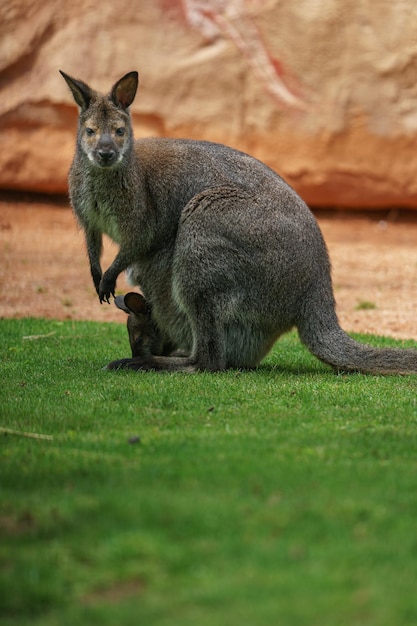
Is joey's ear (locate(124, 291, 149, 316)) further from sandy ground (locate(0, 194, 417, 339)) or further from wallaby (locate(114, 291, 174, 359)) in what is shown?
sandy ground (locate(0, 194, 417, 339))

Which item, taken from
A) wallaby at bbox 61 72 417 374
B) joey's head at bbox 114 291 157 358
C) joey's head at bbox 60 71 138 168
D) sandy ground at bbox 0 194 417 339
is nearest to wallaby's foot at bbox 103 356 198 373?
wallaby at bbox 61 72 417 374

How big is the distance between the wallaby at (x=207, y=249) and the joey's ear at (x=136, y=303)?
0.23 ft

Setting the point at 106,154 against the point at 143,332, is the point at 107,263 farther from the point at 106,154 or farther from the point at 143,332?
the point at 106,154

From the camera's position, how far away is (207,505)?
378 centimetres

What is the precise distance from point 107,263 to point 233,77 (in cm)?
291

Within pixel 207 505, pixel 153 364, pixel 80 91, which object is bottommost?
pixel 153 364

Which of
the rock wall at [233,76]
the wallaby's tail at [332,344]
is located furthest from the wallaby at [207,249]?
the rock wall at [233,76]

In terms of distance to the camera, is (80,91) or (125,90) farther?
(125,90)

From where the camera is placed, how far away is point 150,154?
743 centimetres

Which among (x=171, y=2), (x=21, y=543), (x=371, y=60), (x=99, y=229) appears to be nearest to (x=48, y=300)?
(x=99, y=229)

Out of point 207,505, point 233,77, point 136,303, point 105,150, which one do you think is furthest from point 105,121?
point 233,77

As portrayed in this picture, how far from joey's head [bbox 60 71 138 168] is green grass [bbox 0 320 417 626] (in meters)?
1.64

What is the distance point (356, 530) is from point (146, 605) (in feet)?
3.02

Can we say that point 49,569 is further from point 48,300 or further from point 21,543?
point 48,300
